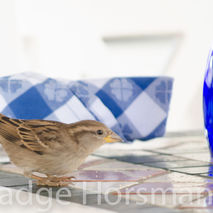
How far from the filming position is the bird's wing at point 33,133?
0.99 m

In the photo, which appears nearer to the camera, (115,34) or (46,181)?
(46,181)

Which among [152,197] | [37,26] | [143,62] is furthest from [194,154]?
[37,26]

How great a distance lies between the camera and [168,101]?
4.80ft

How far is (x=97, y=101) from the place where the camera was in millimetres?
1297

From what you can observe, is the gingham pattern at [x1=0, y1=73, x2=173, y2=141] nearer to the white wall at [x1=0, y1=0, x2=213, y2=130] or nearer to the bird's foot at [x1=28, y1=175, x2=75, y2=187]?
the bird's foot at [x1=28, y1=175, x2=75, y2=187]

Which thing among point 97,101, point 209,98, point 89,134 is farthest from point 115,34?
point 89,134

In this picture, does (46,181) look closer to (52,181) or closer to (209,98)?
(52,181)

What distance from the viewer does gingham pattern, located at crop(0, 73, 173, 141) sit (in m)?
1.27

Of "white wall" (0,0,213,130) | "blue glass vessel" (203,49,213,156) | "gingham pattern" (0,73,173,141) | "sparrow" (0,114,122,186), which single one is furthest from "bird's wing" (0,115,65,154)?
"white wall" (0,0,213,130)

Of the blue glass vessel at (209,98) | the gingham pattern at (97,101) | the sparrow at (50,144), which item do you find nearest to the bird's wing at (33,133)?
the sparrow at (50,144)

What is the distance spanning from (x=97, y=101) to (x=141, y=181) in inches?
13.3

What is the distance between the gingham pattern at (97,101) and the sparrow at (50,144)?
0.22 meters

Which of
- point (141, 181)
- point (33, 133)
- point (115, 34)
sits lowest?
point (141, 181)

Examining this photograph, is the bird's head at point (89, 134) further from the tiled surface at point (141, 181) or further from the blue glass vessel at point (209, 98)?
the blue glass vessel at point (209, 98)
